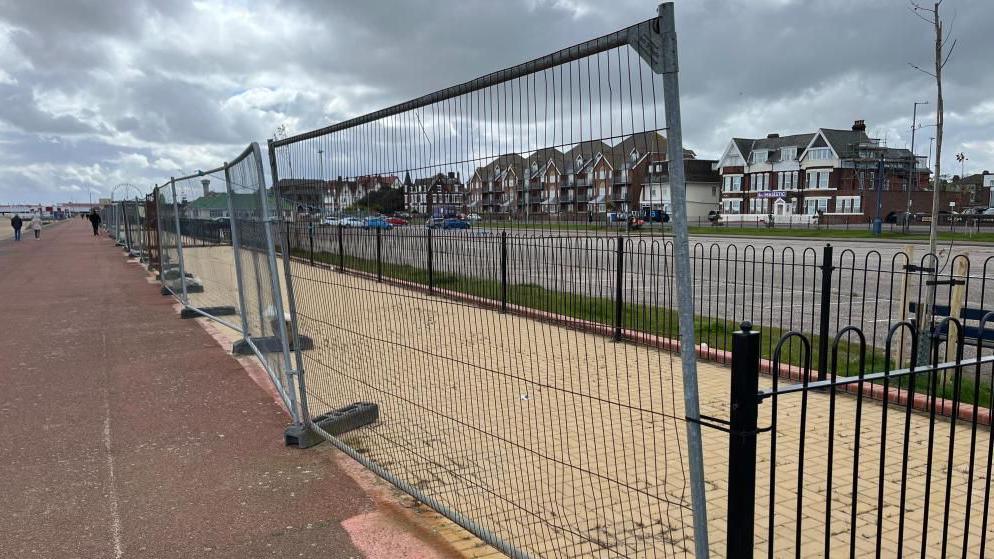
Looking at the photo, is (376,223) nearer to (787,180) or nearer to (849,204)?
(849,204)

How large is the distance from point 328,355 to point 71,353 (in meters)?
4.45

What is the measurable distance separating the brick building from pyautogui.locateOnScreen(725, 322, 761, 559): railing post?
2350 inches

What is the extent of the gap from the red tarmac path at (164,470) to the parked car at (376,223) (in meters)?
1.67

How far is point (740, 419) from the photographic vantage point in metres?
2.12

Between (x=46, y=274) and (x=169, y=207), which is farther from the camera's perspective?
(x=46, y=274)

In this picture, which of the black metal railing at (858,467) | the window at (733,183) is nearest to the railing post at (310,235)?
the black metal railing at (858,467)

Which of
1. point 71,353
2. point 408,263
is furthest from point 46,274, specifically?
point 408,263

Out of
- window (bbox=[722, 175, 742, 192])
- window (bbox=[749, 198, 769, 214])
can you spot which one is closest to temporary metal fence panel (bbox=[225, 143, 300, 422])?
window (bbox=[749, 198, 769, 214])

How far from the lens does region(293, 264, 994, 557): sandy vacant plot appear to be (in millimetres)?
3650

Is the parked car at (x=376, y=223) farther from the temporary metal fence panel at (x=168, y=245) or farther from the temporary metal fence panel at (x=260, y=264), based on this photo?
the temporary metal fence panel at (x=168, y=245)

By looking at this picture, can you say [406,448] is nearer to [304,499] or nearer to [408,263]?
[304,499]

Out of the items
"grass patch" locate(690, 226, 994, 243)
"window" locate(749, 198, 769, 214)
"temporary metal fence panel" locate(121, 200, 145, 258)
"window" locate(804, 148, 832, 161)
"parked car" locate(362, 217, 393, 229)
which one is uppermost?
"window" locate(804, 148, 832, 161)

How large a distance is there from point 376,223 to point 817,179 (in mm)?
68051

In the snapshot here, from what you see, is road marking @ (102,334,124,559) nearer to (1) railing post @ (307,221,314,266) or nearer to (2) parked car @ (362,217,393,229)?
(1) railing post @ (307,221,314,266)
